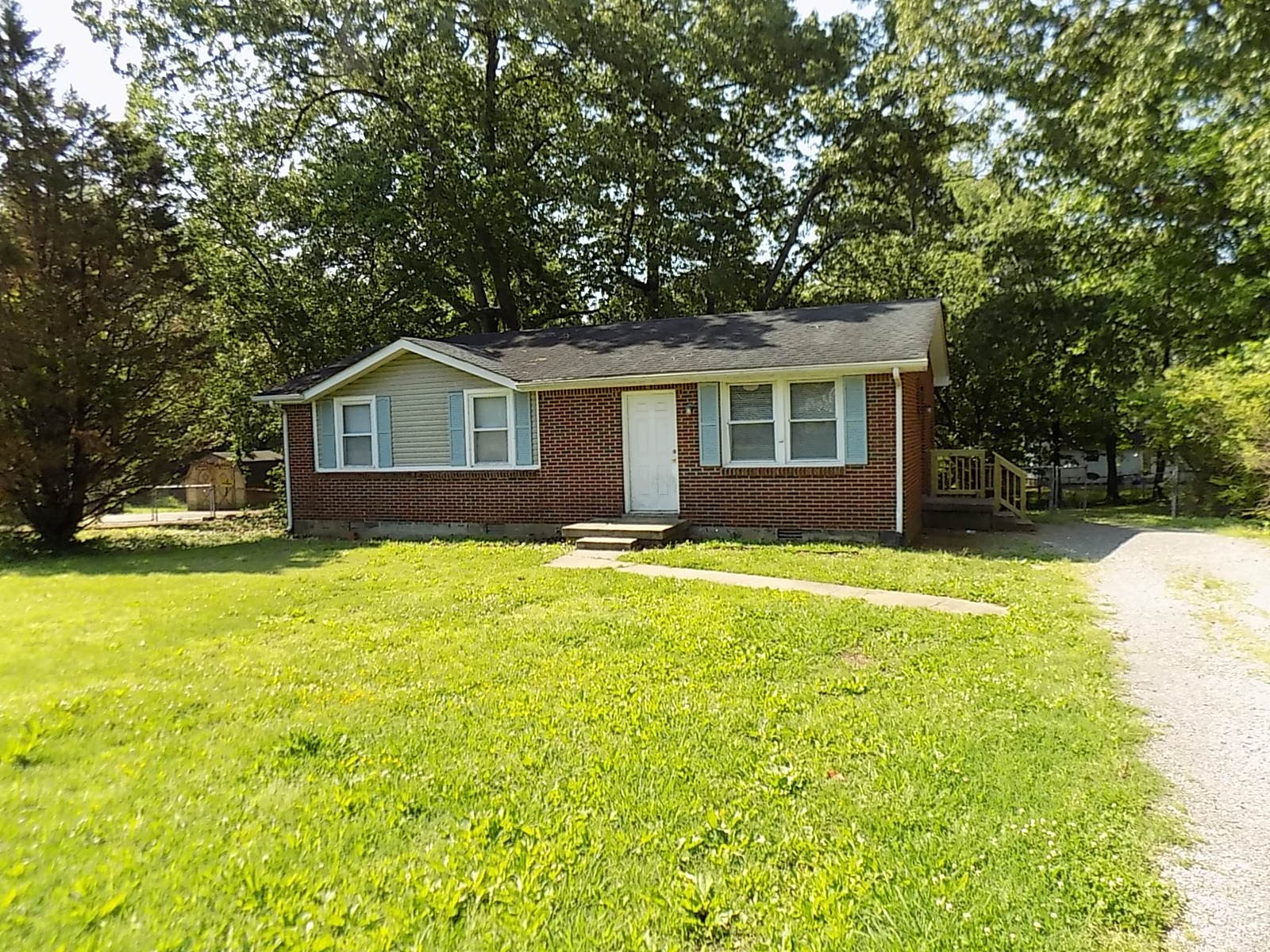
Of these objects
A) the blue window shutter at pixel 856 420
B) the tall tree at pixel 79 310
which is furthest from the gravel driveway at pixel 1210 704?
the tall tree at pixel 79 310

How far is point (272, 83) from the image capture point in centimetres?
2020

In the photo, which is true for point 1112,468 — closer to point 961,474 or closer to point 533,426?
point 961,474

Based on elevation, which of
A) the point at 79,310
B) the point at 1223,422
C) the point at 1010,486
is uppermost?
the point at 79,310

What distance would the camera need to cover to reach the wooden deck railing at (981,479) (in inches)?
595

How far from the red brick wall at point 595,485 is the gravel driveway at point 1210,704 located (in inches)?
126

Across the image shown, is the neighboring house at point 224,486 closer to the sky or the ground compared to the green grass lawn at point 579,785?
closer to the sky

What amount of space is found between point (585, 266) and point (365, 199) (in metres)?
7.00

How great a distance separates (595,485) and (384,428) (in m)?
4.30

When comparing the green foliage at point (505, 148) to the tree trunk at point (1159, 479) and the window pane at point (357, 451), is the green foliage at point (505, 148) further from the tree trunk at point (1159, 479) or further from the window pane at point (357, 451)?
the tree trunk at point (1159, 479)

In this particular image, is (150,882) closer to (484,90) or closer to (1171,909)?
(1171,909)

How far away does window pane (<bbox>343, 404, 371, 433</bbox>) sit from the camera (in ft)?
47.0

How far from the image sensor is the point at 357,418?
1439 centimetres

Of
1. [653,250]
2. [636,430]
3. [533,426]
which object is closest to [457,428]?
[533,426]

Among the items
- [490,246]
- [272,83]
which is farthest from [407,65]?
[490,246]
